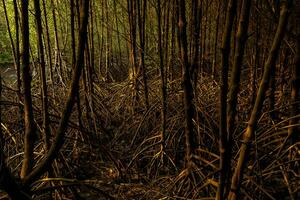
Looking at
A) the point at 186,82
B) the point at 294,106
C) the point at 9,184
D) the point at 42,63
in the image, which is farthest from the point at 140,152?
the point at 9,184

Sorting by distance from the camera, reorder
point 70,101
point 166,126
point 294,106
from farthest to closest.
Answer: point 166,126 < point 294,106 < point 70,101

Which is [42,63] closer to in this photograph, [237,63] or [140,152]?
[237,63]

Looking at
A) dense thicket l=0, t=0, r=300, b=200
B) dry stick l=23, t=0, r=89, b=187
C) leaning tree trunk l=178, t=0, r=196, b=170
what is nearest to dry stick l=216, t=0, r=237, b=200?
dense thicket l=0, t=0, r=300, b=200

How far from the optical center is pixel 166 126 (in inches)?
140

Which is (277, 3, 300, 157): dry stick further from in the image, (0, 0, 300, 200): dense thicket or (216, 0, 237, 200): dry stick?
(216, 0, 237, 200): dry stick

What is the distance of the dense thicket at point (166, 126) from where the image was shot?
1.52 meters

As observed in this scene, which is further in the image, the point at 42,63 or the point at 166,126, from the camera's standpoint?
Answer: the point at 166,126

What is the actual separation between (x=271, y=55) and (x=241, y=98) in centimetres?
310

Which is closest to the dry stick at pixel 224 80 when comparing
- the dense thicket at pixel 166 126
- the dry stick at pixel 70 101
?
the dense thicket at pixel 166 126

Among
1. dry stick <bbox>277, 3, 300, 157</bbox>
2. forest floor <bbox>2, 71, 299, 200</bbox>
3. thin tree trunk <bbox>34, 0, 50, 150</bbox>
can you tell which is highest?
thin tree trunk <bbox>34, 0, 50, 150</bbox>

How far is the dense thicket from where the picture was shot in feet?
4.99

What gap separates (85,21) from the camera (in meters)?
1.61

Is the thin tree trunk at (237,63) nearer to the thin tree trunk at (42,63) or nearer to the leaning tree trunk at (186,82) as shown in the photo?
the leaning tree trunk at (186,82)

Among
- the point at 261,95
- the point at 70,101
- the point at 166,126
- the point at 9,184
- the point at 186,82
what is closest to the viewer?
the point at 261,95
